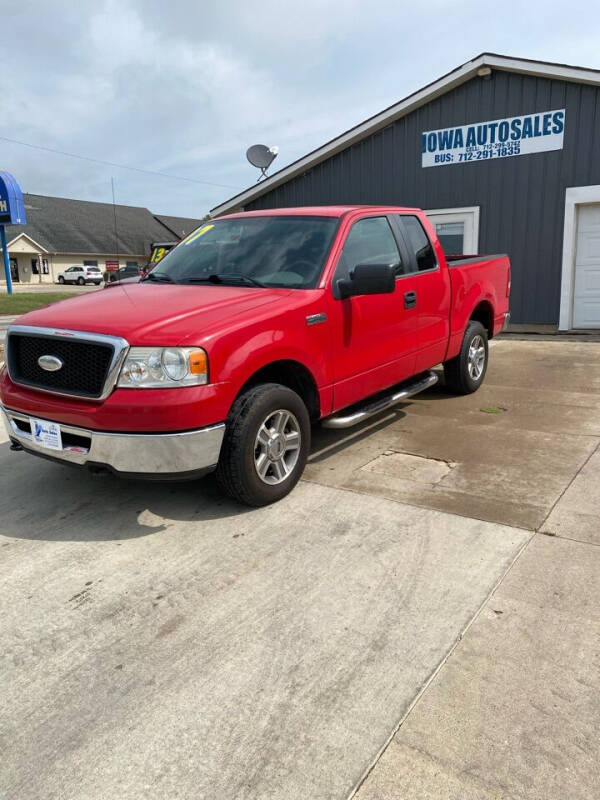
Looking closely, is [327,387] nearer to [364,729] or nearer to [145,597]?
[145,597]

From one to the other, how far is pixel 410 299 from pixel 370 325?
0.68 meters

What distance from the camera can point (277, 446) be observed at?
3893 mm

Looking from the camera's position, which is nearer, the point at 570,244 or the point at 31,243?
the point at 570,244

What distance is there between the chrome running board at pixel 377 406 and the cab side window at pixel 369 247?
3.27 feet

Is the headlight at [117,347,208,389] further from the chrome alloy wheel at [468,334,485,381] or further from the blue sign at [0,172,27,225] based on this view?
the blue sign at [0,172,27,225]

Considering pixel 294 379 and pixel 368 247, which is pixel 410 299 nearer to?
pixel 368 247

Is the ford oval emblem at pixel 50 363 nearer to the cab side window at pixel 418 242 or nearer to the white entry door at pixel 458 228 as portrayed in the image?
the cab side window at pixel 418 242

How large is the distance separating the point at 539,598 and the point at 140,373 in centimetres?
230

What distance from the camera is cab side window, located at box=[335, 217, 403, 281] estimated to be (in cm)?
451

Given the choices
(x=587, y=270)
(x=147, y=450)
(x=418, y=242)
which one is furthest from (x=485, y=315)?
(x=587, y=270)

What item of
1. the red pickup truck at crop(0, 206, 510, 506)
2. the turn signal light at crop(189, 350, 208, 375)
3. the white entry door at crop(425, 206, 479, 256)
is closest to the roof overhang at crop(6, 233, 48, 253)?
the white entry door at crop(425, 206, 479, 256)

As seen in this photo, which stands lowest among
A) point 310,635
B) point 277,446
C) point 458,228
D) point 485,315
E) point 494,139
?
point 310,635

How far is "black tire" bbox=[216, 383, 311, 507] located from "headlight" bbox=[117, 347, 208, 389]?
15.8 inches

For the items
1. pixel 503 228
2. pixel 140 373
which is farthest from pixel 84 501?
pixel 503 228
